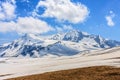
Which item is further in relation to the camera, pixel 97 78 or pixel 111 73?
pixel 111 73

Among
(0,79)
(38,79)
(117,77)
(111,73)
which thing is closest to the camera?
(117,77)

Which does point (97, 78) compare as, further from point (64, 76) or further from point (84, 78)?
point (64, 76)

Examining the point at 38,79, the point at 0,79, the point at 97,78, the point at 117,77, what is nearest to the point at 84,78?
the point at 97,78

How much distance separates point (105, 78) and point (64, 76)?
7.42 meters

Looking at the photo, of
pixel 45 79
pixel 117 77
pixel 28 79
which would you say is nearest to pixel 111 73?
pixel 117 77

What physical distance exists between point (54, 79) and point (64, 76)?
7.08 feet

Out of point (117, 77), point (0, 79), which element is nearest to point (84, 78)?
point (117, 77)

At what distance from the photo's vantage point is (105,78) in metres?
35.8

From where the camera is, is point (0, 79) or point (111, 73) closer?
point (111, 73)

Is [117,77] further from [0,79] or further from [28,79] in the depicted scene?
[0,79]

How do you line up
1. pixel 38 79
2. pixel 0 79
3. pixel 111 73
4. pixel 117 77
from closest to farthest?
pixel 117 77, pixel 111 73, pixel 38 79, pixel 0 79

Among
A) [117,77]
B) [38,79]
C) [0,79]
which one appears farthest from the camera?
[0,79]

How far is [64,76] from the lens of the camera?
4122cm

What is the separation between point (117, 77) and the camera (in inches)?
→ 1399
